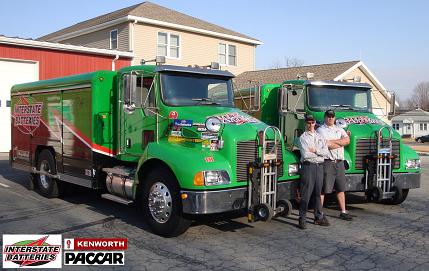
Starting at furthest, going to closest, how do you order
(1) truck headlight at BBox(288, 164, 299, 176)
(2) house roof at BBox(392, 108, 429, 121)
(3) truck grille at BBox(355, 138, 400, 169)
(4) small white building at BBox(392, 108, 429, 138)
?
1. (2) house roof at BBox(392, 108, 429, 121)
2. (4) small white building at BBox(392, 108, 429, 138)
3. (3) truck grille at BBox(355, 138, 400, 169)
4. (1) truck headlight at BBox(288, 164, 299, 176)

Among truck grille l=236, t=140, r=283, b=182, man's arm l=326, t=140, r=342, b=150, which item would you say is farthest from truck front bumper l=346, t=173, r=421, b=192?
truck grille l=236, t=140, r=283, b=182

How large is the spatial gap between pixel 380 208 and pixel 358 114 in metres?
1.88

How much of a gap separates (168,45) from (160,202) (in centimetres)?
1943

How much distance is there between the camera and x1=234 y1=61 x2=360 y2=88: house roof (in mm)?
25312

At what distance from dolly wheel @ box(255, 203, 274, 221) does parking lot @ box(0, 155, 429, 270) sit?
1.22 feet

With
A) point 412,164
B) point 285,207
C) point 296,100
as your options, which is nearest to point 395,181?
point 412,164

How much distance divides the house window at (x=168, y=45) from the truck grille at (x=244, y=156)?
62.0 feet

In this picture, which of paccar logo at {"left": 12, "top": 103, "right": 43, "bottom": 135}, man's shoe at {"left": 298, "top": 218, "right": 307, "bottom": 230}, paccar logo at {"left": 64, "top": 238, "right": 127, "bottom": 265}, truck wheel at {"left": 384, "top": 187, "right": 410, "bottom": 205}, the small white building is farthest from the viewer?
the small white building

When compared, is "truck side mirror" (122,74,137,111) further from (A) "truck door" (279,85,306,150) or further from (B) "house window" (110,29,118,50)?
(B) "house window" (110,29,118,50)

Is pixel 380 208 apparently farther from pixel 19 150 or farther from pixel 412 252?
pixel 19 150

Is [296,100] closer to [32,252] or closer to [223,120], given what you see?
[223,120]

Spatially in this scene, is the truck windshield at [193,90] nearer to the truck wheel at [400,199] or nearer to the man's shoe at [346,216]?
the man's shoe at [346,216]

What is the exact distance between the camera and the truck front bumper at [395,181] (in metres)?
8.02

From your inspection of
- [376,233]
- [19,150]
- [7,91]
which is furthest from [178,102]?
[7,91]
